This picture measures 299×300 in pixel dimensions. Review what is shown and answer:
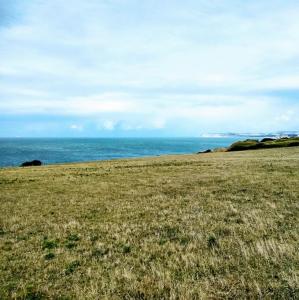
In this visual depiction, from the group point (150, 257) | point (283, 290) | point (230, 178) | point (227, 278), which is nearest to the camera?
point (283, 290)

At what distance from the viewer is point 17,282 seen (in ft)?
29.3

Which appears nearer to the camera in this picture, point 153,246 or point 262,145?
point 153,246

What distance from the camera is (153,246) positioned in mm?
11531

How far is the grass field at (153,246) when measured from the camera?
27.6 feet

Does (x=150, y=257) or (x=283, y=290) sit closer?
(x=283, y=290)

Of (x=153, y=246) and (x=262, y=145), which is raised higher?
(x=262, y=145)

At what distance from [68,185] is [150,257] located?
1982 cm

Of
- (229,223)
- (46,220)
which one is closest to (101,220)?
(46,220)

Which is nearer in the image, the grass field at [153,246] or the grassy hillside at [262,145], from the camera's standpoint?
the grass field at [153,246]

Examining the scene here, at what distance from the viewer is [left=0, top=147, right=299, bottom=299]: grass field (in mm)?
8398

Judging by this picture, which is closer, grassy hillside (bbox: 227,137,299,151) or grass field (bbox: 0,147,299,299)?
grass field (bbox: 0,147,299,299)

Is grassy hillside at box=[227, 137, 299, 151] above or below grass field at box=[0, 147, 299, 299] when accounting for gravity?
above

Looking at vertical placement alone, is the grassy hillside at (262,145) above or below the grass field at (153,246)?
above

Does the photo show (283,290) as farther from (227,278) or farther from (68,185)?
(68,185)
